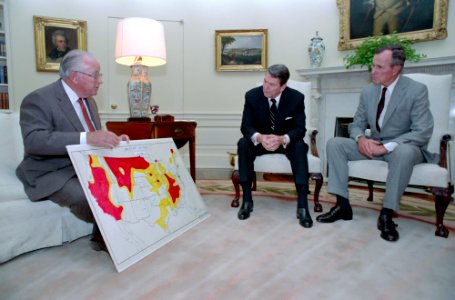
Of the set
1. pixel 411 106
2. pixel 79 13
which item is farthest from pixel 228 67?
pixel 411 106

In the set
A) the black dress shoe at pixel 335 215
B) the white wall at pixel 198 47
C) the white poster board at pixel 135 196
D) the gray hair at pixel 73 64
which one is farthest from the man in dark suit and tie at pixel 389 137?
the white wall at pixel 198 47

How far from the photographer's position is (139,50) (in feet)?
9.92

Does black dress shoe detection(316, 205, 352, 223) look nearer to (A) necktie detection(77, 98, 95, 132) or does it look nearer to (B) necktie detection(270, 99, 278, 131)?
(B) necktie detection(270, 99, 278, 131)

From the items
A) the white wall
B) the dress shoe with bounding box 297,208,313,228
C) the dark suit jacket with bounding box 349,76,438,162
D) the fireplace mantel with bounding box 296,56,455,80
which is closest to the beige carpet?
the dress shoe with bounding box 297,208,313,228

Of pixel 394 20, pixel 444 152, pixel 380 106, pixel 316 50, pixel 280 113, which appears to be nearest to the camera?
pixel 444 152

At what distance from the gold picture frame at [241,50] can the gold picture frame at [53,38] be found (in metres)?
1.97

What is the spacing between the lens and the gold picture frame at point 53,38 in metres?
4.83

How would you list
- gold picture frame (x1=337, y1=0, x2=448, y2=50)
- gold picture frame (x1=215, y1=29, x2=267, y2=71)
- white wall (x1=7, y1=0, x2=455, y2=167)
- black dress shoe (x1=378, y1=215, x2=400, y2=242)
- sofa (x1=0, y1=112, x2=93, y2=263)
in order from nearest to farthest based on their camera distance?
sofa (x1=0, y1=112, x2=93, y2=263) → black dress shoe (x1=378, y1=215, x2=400, y2=242) → gold picture frame (x1=337, y1=0, x2=448, y2=50) → white wall (x1=7, y1=0, x2=455, y2=167) → gold picture frame (x1=215, y1=29, x2=267, y2=71)

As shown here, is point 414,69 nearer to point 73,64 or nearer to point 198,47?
point 198,47

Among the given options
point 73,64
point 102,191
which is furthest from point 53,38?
point 102,191

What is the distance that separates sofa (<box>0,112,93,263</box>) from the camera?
75.2 inches

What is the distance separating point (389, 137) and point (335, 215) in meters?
0.76

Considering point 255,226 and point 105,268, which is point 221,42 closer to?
point 255,226

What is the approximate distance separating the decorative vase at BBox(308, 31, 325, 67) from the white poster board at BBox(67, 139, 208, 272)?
2.82 m
